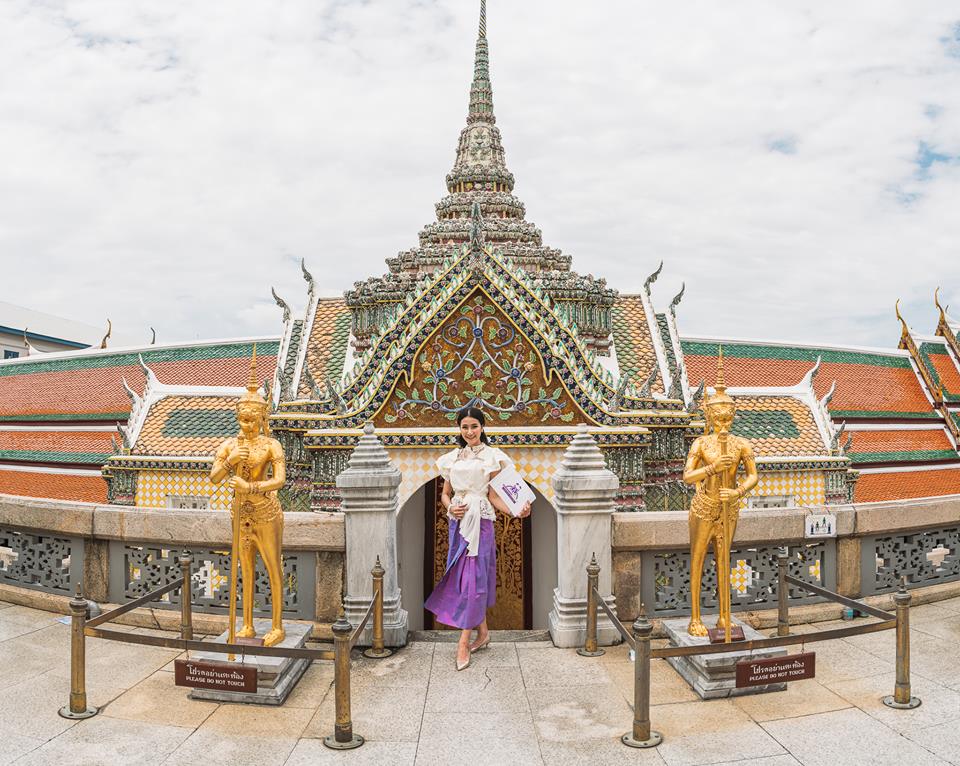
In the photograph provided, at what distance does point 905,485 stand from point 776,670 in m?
15.4

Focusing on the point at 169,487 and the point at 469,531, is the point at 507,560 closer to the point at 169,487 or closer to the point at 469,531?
the point at 469,531

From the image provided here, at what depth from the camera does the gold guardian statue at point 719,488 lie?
5488mm

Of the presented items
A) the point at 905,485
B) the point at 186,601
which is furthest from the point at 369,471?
the point at 905,485

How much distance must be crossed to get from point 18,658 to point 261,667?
2.33m

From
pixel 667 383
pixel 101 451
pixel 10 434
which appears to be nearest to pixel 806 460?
pixel 667 383

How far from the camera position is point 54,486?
18547mm

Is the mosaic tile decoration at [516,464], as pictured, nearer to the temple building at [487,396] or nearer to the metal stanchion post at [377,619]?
the temple building at [487,396]

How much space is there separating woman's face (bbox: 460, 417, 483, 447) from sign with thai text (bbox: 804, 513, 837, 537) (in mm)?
3094

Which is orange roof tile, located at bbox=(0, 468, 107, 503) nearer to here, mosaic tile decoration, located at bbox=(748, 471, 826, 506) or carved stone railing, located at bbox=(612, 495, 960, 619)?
mosaic tile decoration, located at bbox=(748, 471, 826, 506)

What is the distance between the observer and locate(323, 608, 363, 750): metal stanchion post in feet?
14.9

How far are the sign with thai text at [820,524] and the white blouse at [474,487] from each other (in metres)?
2.86

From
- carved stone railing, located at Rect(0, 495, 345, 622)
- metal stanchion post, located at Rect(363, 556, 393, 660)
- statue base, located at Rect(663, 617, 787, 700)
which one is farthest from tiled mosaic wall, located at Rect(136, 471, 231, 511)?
statue base, located at Rect(663, 617, 787, 700)

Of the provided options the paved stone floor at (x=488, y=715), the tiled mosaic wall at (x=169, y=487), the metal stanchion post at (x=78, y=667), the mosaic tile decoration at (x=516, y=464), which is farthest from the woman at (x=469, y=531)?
the tiled mosaic wall at (x=169, y=487)

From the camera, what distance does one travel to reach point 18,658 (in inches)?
233
